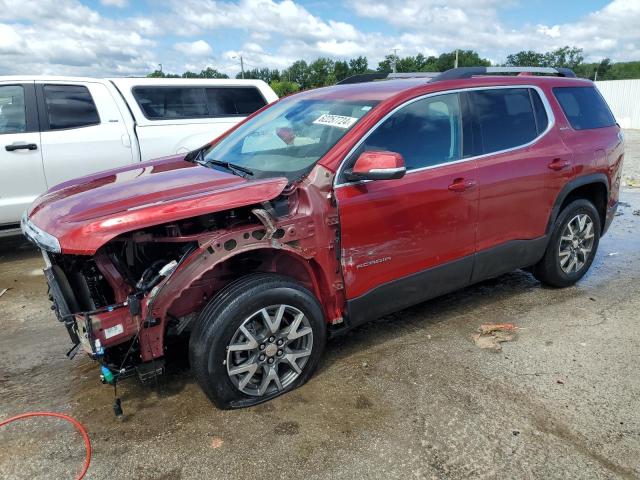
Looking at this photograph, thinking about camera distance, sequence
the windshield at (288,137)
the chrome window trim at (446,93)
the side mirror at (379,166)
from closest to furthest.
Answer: the side mirror at (379,166) < the chrome window trim at (446,93) < the windshield at (288,137)

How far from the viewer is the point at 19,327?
13.3ft

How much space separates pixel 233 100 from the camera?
7.13 meters

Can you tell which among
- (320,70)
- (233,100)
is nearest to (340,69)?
(320,70)

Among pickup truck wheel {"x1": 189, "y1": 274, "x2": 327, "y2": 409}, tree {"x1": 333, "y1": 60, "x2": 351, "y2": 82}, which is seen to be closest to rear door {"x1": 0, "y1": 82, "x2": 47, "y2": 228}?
pickup truck wheel {"x1": 189, "y1": 274, "x2": 327, "y2": 409}

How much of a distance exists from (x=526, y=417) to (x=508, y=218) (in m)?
1.56

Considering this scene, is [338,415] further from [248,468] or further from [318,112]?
[318,112]

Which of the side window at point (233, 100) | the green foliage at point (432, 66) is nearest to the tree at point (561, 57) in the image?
the green foliage at point (432, 66)

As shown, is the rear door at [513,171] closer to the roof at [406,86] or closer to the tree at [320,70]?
the roof at [406,86]

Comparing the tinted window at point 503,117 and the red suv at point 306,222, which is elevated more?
the tinted window at point 503,117

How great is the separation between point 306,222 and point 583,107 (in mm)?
3007

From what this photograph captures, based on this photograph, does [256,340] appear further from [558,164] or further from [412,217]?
[558,164]

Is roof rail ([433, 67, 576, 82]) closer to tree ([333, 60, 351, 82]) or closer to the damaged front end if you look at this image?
the damaged front end

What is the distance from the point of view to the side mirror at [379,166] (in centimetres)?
283

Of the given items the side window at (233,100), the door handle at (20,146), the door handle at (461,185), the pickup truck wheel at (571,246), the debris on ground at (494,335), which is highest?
the side window at (233,100)
